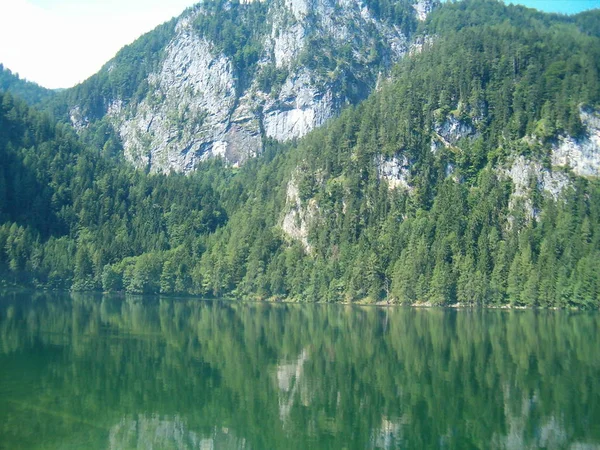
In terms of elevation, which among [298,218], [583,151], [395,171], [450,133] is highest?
[450,133]

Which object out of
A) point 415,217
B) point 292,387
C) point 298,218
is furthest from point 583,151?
point 292,387

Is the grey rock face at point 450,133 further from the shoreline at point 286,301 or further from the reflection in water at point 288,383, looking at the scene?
the reflection in water at point 288,383

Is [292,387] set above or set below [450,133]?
below

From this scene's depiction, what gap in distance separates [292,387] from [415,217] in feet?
411

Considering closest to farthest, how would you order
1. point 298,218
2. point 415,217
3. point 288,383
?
point 288,383 < point 415,217 < point 298,218

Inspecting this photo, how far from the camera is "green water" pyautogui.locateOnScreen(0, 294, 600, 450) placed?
36.3 metres

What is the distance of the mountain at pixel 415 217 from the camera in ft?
463

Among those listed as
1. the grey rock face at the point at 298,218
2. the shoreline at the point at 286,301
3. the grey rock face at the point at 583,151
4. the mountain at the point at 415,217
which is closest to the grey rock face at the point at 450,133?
the mountain at the point at 415,217

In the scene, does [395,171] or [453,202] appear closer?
[453,202]

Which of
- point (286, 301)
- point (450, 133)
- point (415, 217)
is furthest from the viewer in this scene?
point (450, 133)

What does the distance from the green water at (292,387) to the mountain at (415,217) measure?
59.0 metres

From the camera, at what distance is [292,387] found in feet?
158

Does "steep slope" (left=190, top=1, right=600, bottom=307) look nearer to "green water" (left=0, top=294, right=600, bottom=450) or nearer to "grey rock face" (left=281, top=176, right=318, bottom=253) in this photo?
"grey rock face" (left=281, top=176, right=318, bottom=253)

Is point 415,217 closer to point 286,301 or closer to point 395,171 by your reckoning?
point 395,171
